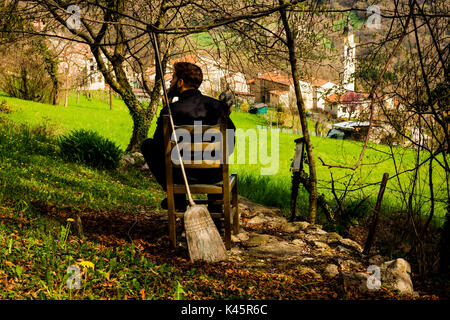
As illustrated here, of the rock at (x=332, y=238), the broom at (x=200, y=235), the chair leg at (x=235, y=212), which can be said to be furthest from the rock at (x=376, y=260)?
the broom at (x=200, y=235)

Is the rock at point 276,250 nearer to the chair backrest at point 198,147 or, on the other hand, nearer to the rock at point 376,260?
the rock at point 376,260

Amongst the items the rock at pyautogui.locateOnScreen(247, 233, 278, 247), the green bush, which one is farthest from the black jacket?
the green bush

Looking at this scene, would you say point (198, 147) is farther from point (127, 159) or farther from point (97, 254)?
point (127, 159)

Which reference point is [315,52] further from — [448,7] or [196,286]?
[196,286]

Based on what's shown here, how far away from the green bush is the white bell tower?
5.40 meters

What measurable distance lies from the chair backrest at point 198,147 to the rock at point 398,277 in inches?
64.0

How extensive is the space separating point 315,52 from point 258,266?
4.26 meters

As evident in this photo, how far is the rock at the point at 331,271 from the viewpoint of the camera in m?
3.41

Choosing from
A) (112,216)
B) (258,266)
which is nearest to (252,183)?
(112,216)

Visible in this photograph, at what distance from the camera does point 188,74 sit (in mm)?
3871
